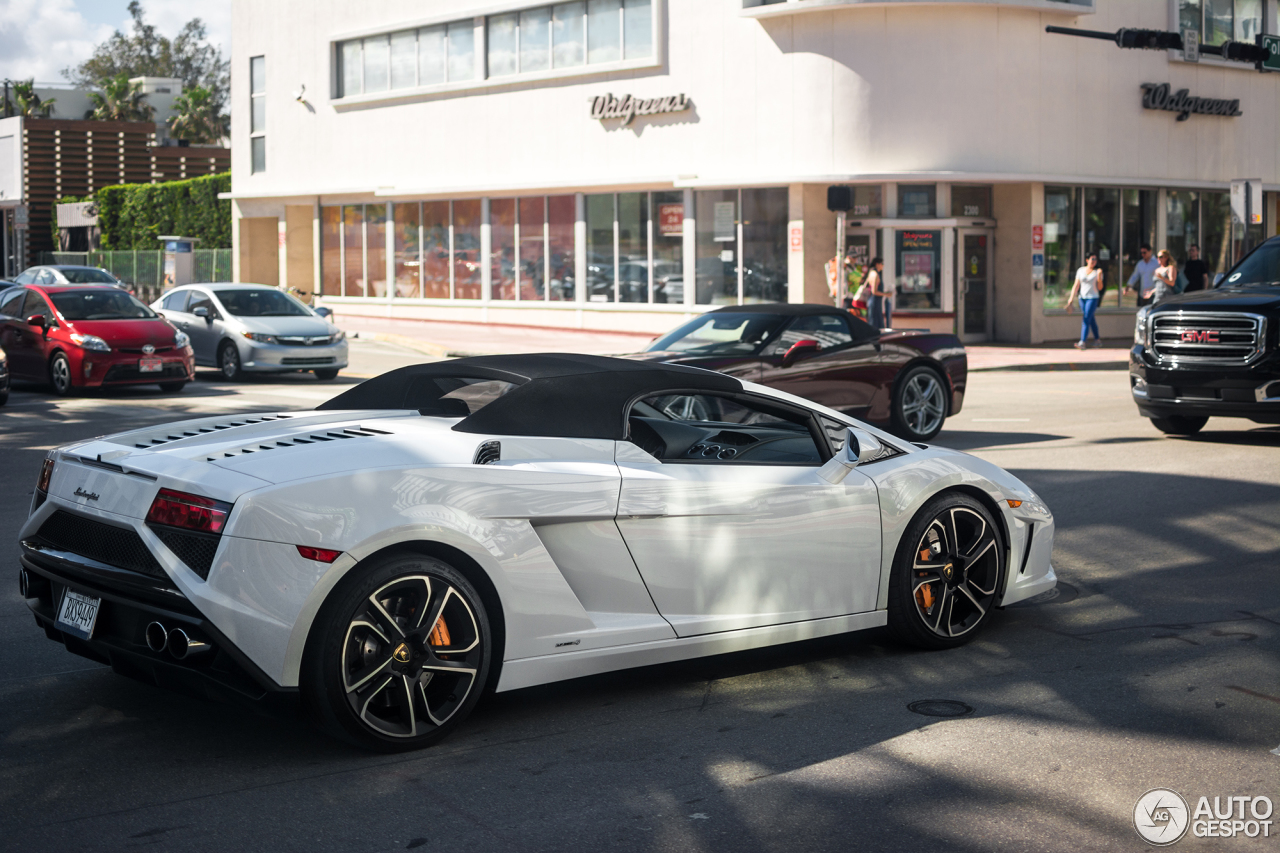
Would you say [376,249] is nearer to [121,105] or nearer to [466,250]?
[466,250]

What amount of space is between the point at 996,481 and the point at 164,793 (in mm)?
3846

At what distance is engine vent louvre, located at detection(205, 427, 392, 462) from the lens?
16.1 feet

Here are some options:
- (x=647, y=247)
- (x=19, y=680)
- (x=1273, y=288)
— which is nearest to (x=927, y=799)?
(x=19, y=680)

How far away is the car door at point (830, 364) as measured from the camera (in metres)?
12.8

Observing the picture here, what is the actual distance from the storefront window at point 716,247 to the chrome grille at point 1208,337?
1703 cm

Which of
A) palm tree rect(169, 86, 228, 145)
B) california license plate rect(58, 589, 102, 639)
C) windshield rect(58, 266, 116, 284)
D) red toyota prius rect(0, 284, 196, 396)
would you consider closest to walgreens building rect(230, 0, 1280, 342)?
windshield rect(58, 266, 116, 284)

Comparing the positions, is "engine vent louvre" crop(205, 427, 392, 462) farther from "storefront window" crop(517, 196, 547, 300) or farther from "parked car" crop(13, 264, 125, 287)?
"storefront window" crop(517, 196, 547, 300)

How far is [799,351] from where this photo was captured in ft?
42.0

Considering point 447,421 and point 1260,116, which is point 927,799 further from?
point 1260,116

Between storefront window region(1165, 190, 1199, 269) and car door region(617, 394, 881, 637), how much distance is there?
2923 cm

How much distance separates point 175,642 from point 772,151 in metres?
25.7

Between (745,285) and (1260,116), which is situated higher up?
(1260,116)

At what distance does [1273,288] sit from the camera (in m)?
13.4

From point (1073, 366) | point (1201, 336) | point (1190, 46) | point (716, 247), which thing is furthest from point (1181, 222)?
point (1201, 336)
